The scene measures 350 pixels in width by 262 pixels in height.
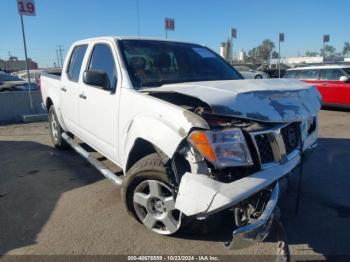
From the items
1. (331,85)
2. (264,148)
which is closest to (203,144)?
(264,148)

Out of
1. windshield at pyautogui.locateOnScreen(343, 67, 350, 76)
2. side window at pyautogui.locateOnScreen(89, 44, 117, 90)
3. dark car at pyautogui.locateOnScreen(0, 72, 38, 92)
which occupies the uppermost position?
side window at pyautogui.locateOnScreen(89, 44, 117, 90)

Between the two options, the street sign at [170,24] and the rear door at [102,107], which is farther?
the street sign at [170,24]

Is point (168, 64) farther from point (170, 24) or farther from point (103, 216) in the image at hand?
point (170, 24)

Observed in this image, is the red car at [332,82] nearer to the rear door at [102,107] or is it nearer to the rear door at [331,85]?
the rear door at [331,85]

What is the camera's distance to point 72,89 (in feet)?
15.7

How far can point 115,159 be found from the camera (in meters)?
3.73

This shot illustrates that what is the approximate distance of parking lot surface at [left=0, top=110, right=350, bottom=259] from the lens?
117 inches

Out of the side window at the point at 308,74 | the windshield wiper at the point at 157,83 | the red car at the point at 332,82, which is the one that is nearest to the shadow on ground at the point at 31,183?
the windshield wiper at the point at 157,83

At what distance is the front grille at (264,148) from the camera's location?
8.20 feet

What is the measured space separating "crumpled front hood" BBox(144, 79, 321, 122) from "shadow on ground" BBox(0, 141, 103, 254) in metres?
2.00

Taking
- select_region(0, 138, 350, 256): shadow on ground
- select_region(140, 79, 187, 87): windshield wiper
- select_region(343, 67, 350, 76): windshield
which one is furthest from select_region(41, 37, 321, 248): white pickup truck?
select_region(343, 67, 350, 76): windshield

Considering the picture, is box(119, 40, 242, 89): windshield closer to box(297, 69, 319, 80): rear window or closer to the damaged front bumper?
the damaged front bumper

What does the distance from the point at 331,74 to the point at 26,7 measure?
9.75 meters

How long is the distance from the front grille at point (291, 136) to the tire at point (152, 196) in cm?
102
